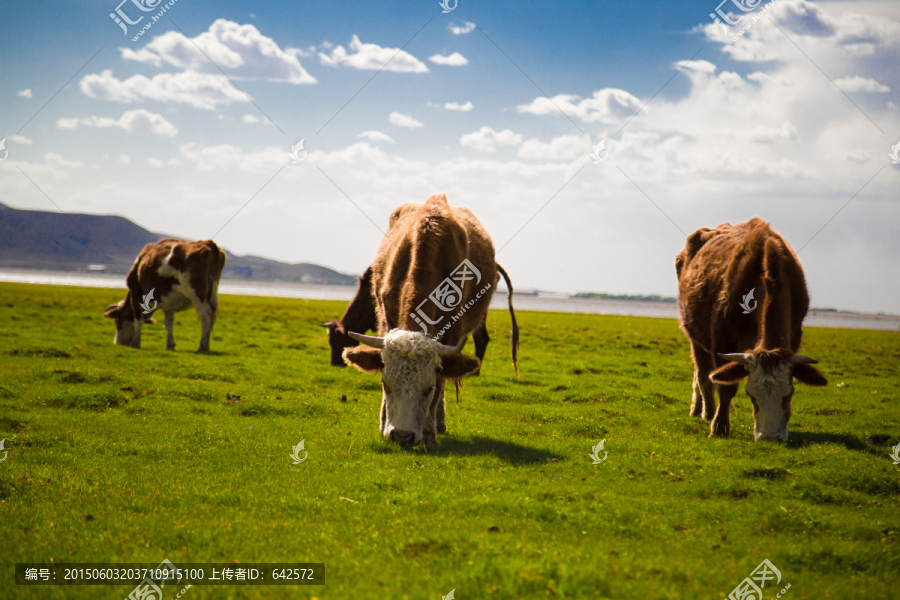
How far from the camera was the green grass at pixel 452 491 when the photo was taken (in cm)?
471

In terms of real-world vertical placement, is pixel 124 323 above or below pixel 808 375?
below

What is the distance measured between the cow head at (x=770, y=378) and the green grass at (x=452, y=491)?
37 cm

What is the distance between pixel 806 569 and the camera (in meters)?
4.97

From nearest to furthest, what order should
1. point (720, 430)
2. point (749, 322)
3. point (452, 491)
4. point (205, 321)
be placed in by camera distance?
1. point (452, 491)
2. point (749, 322)
3. point (720, 430)
4. point (205, 321)

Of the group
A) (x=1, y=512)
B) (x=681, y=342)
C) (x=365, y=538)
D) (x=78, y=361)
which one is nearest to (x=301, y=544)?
(x=365, y=538)

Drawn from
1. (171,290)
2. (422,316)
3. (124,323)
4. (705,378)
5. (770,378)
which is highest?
(422,316)

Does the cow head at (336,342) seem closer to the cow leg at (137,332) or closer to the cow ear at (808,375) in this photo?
the cow leg at (137,332)

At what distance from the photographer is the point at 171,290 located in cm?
2052

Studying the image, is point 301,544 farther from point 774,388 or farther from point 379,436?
point 774,388

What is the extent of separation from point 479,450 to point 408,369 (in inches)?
75.9

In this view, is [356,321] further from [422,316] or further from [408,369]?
[408,369]

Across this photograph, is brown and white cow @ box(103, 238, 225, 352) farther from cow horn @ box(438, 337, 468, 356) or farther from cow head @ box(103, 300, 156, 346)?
cow horn @ box(438, 337, 468, 356)

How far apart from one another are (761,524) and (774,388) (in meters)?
3.46

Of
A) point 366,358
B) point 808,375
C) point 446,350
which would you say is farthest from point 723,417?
point 366,358
